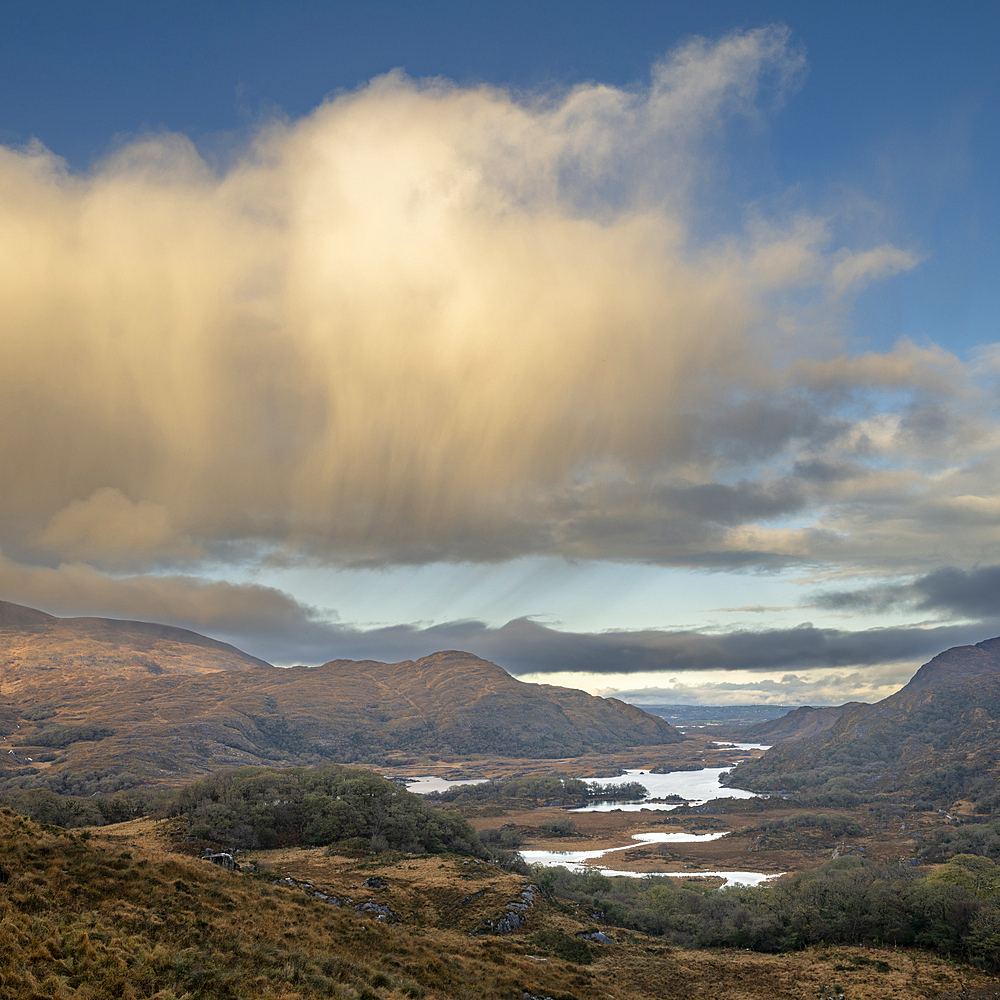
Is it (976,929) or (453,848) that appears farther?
(453,848)

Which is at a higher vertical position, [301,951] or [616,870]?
[301,951]

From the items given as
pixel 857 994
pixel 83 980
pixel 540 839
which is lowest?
pixel 540 839

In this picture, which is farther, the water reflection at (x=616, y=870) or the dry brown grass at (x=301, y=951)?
the water reflection at (x=616, y=870)

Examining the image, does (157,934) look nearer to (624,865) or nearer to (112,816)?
(112,816)

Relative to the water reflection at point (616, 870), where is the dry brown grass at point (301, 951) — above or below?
above

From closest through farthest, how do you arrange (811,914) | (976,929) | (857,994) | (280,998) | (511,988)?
(280,998), (511,988), (857,994), (976,929), (811,914)

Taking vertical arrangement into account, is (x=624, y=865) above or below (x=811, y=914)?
below

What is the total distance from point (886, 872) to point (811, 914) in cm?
3397

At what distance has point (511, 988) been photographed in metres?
38.8

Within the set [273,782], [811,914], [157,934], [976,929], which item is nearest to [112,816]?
[273,782]

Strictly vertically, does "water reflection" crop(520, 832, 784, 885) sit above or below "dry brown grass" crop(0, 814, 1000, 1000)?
below

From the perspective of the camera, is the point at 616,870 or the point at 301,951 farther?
the point at 616,870

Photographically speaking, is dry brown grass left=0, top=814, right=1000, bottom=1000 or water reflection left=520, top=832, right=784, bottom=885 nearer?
dry brown grass left=0, top=814, right=1000, bottom=1000

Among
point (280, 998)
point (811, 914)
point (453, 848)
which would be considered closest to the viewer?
point (280, 998)
